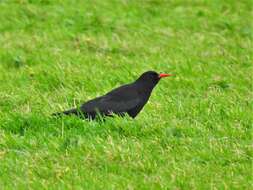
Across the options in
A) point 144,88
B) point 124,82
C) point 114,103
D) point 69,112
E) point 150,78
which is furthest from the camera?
point 124,82

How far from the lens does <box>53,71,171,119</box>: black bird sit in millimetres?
10125

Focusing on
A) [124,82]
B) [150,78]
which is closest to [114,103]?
[150,78]

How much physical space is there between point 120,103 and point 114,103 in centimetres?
7

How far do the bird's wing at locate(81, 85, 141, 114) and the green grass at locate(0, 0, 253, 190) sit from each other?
284 mm

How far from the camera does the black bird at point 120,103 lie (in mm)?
10125

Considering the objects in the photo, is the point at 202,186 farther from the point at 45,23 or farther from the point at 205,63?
the point at 45,23

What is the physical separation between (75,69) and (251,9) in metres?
7.03

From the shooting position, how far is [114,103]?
1037 cm

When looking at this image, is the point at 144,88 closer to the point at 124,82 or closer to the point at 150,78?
the point at 150,78

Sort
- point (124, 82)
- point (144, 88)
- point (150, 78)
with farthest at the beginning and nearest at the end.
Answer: point (124, 82)
point (150, 78)
point (144, 88)

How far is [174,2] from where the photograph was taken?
63.2ft

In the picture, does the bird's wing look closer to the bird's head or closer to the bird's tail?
the bird's tail

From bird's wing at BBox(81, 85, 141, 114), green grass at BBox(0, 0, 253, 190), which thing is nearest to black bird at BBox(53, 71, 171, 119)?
bird's wing at BBox(81, 85, 141, 114)

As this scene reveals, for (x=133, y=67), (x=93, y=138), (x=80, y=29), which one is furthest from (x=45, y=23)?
(x=93, y=138)
